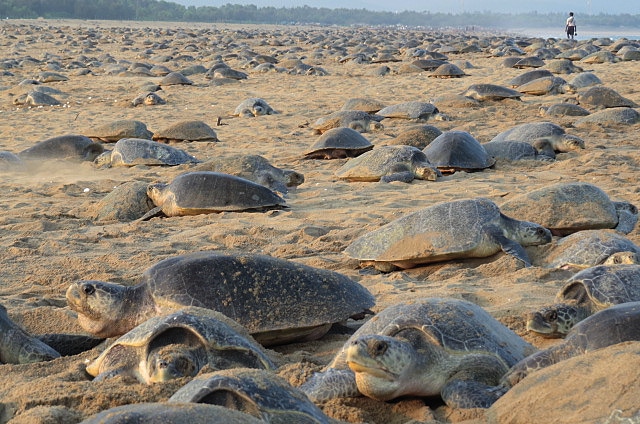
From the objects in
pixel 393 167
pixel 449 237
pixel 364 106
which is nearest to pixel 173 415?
pixel 449 237

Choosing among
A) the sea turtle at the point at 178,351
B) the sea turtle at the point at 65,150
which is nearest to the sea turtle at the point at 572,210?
the sea turtle at the point at 178,351

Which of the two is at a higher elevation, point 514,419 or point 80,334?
point 514,419

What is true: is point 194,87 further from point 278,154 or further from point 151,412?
point 151,412

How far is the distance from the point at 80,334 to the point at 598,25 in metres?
88.0

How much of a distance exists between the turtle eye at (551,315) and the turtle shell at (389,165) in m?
3.50

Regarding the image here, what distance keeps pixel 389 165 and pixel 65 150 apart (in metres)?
3.38

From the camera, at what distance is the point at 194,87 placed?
15008 mm

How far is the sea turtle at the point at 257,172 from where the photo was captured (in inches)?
249

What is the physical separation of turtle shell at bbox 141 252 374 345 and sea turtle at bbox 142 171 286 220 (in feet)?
7.16

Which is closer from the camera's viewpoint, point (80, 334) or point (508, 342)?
point (508, 342)

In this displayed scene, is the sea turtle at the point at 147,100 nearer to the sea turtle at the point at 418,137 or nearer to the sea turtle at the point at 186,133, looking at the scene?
the sea turtle at the point at 186,133

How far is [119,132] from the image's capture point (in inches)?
351

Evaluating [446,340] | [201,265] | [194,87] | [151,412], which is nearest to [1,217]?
[201,265]

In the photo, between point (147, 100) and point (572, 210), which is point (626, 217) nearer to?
point (572, 210)
